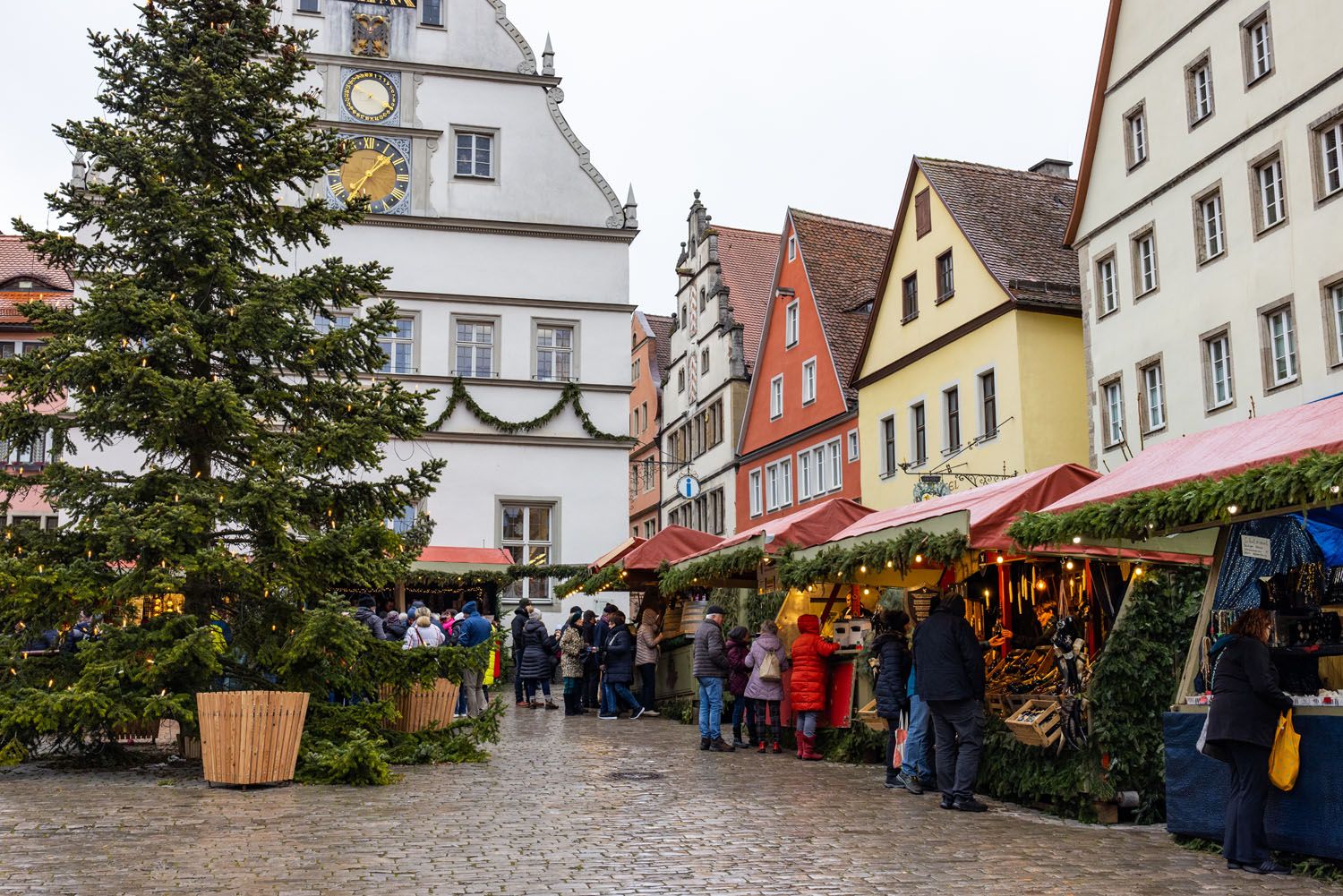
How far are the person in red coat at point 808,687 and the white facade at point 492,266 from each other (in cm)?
1712

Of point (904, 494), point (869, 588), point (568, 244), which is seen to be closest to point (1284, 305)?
point (869, 588)

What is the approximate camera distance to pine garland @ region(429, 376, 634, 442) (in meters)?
32.6

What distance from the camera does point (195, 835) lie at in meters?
9.55

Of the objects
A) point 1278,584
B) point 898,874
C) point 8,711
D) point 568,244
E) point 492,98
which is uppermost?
point 492,98

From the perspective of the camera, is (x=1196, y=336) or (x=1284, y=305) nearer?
(x=1284, y=305)

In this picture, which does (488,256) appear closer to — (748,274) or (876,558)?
(748,274)

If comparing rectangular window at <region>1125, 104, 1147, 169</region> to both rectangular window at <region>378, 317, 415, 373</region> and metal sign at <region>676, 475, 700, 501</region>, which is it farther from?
metal sign at <region>676, 475, 700, 501</region>

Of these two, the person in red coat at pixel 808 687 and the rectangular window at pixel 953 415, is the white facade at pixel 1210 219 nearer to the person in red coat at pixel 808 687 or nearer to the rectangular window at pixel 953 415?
the rectangular window at pixel 953 415

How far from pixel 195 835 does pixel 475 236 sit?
2487cm

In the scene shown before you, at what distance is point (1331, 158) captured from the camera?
2177cm

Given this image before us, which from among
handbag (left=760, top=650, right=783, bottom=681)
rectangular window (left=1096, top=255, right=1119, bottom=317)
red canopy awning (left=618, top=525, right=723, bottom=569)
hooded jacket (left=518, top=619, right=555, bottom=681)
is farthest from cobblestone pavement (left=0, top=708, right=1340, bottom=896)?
rectangular window (left=1096, top=255, right=1119, bottom=317)

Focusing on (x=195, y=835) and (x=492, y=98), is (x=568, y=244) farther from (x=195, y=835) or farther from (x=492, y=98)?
(x=195, y=835)

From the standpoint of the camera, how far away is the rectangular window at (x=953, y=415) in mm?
32469

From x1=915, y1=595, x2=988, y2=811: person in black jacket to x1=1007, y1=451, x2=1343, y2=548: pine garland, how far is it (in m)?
1.52
